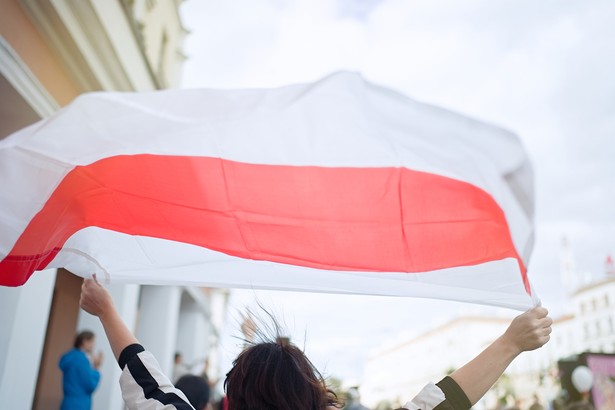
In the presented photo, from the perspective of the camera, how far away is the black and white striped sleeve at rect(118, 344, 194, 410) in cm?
182

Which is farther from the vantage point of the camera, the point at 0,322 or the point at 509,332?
the point at 0,322

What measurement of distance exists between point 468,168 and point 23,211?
8.06 ft

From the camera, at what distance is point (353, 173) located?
336 centimetres

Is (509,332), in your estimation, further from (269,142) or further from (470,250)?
(269,142)

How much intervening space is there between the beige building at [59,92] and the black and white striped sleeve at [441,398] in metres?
4.50

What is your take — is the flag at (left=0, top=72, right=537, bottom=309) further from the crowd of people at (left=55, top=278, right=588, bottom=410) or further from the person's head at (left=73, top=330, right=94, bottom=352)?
the person's head at (left=73, top=330, right=94, bottom=352)

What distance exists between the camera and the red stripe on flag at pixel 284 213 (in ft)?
10.0

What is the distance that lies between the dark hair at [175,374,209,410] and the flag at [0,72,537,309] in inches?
61.3

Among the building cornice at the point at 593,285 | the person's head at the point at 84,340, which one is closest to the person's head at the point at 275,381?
the person's head at the point at 84,340

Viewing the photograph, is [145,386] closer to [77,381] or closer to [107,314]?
[107,314]

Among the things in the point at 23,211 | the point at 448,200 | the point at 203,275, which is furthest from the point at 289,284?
the point at 23,211

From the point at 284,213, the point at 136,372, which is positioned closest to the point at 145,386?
the point at 136,372

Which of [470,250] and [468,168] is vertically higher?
[468,168]

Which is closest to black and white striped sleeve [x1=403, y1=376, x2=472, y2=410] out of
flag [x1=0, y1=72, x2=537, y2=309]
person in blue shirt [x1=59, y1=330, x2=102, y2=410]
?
flag [x1=0, y1=72, x2=537, y2=309]
